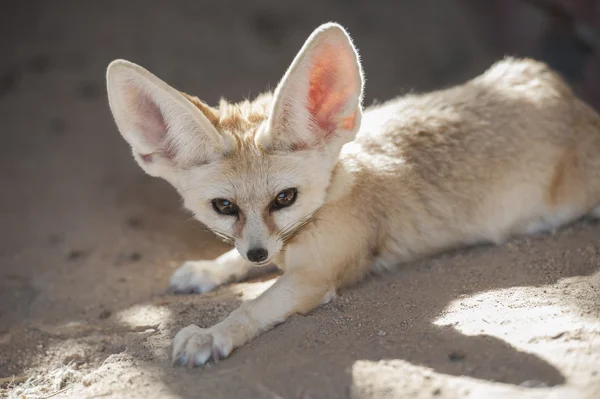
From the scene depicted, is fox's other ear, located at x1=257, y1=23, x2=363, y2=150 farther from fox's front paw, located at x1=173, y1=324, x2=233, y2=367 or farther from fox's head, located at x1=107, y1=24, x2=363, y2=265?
fox's front paw, located at x1=173, y1=324, x2=233, y2=367

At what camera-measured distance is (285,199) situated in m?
2.98

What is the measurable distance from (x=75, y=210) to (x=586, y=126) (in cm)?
371

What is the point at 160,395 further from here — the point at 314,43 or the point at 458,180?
the point at 458,180

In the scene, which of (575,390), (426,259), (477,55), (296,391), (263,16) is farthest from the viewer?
(263,16)

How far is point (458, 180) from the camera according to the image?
365cm

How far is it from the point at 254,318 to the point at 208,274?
2.89ft

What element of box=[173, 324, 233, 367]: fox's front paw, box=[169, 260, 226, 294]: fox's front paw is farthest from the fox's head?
box=[169, 260, 226, 294]: fox's front paw

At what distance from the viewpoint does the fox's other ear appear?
273 centimetres

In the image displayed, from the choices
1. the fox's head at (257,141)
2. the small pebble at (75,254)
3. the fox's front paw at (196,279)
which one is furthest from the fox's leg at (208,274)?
the small pebble at (75,254)

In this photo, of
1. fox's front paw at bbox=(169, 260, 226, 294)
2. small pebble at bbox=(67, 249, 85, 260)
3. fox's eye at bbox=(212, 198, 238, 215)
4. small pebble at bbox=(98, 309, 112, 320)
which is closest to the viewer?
fox's eye at bbox=(212, 198, 238, 215)

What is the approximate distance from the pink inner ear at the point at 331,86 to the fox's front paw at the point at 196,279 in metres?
1.18

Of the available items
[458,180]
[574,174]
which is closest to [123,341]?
[458,180]

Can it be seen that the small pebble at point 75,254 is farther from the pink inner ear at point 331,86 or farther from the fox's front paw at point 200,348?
the pink inner ear at point 331,86

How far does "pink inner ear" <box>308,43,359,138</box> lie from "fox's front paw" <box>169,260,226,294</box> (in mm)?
1182
